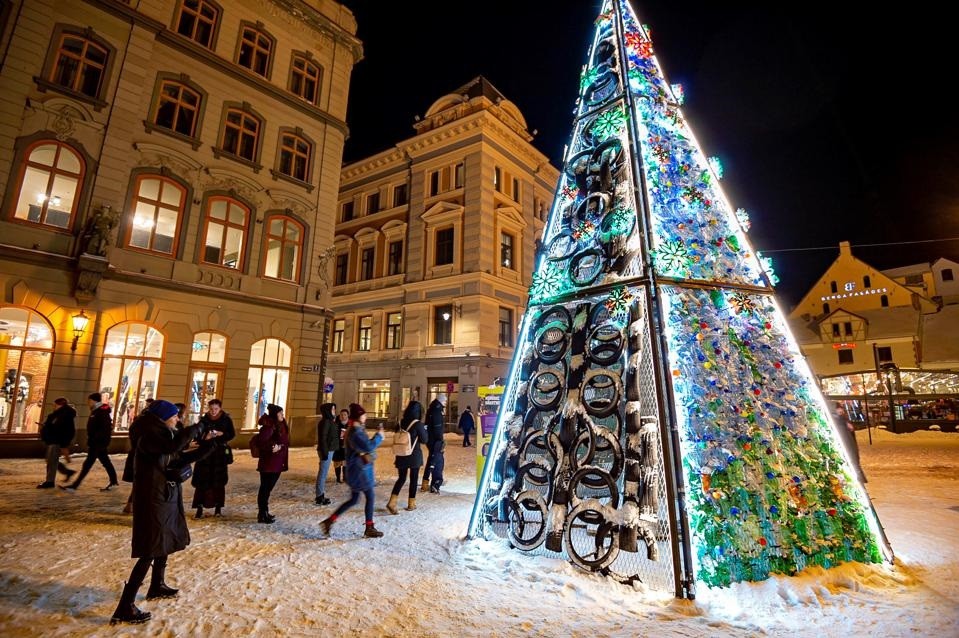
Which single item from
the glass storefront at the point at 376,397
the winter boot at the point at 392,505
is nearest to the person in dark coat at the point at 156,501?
the winter boot at the point at 392,505

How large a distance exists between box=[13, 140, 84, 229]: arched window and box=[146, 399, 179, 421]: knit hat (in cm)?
1356

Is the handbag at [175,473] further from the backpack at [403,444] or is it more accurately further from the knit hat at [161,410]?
the backpack at [403,444]

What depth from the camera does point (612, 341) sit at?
5449mm

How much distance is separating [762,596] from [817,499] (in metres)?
1.30

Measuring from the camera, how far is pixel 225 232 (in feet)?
55.8

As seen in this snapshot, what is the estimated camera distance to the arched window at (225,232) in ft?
54.6

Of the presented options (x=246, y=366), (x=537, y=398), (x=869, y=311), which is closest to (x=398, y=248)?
(x=246, y=366)

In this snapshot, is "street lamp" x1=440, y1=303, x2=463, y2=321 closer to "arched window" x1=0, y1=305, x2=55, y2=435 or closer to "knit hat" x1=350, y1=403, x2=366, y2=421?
"arched window" x1=0, y1=305, x2=55, y2=435

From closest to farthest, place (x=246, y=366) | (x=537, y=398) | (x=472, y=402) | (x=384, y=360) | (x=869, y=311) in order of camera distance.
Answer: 1. (x=537, y=398)
2. (x=246, y=366)
3. (x=472, y=402)
4. (x=384, y=360)
5. (x=869, y=311)

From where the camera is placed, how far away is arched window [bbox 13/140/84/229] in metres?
13.2

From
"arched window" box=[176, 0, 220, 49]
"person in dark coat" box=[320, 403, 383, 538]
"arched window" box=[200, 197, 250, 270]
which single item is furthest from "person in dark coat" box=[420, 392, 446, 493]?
"arched window" box=[176, 0, 220, 49]

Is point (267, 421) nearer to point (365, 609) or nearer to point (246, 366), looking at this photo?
point (365, 609)

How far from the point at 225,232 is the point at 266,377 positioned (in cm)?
553

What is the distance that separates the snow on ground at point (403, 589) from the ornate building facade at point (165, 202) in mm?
8271
